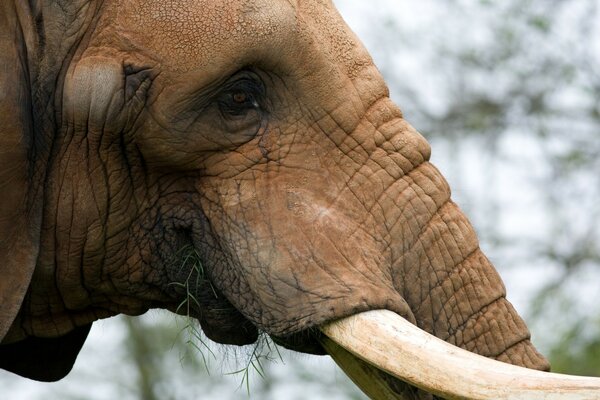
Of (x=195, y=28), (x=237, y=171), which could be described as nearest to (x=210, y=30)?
(x=195, y=28)

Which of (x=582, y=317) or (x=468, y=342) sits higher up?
(x=582, y=317)

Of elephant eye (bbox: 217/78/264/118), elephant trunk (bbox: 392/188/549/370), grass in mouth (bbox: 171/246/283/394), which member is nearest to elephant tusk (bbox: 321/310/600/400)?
elephant trunk (bbox: 392/188/549/370)

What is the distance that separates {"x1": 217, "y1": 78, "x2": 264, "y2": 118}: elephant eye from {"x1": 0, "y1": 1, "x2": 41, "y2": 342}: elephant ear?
19.0 inches

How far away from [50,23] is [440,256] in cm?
113

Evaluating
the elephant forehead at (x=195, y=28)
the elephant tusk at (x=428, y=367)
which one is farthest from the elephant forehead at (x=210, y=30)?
the elephant tusk at (x=428, y=367)

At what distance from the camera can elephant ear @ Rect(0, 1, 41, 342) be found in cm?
398

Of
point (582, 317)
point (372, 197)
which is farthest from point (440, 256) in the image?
point (582, 317)

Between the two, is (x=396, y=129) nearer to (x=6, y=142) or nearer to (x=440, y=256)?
(x=440, y=256)

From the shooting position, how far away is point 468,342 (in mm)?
4145

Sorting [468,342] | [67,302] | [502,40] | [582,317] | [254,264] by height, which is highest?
[502,40]

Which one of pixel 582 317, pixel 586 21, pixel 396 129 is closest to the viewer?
pixel 396 129

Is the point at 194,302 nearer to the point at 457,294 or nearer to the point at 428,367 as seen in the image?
the point at 457,294

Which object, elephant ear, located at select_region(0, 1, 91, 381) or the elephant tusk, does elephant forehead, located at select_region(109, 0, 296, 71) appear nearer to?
elephant ear, located at select_region(0, 1, 91, 381)

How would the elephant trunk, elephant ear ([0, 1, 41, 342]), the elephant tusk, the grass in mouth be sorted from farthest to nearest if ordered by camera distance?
1. the grass in mouth
2. the elephant trunk
3. elephant ear ([0, 1, 41, 342])
4. the elephant tusk
